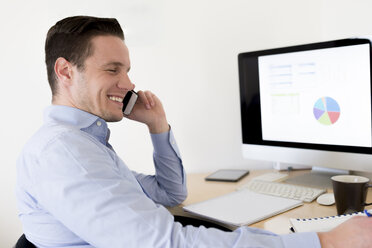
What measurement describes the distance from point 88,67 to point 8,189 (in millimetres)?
1077

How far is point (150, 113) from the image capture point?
1484 millimetres

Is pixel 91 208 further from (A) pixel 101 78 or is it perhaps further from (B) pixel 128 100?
(B) pixel 128 100

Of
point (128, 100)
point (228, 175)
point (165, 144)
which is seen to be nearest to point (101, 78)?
point (128, 100)

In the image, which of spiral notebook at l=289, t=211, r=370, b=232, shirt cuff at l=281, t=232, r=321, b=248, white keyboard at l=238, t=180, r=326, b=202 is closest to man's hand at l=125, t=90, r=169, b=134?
white keyboard at l=238, t=180, r=326, b=202

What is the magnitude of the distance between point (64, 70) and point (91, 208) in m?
0.46

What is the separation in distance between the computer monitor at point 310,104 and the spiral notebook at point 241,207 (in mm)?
265

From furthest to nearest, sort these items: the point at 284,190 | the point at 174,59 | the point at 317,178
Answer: the point at 174,59 → the point at 317,178 → the point at 284,190

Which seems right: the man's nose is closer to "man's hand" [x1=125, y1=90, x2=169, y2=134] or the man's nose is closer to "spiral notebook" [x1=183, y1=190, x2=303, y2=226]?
"man's hand" [x1=125, y1=90, x2=169, y2=134]

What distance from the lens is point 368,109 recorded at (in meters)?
1.28

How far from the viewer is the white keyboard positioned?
131 centimetres

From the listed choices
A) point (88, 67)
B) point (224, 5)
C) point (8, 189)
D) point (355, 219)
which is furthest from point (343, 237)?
point (8, 189)

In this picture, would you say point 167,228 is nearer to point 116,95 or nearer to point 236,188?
point 116,95

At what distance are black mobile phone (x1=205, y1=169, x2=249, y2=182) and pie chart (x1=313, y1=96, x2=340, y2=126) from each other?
438 mm

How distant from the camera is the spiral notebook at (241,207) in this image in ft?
3.76
